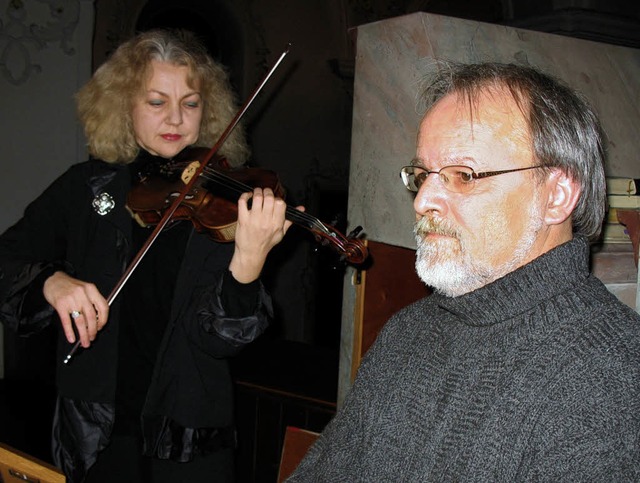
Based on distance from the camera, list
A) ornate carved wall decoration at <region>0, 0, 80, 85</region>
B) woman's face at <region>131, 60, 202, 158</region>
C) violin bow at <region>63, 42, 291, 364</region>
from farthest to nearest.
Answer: ornate carved wall decoration at <region>0, 0, 80, 85</region> < woman's face at <region>131, 60, 202, 158</region> < violin bow at <region>63, 42, 291, 364</region>

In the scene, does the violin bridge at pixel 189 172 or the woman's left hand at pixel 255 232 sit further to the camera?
the violin bridge at pixel 189 172

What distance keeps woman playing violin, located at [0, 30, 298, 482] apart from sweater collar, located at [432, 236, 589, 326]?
2.30 feet

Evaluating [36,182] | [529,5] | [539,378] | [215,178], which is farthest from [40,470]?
[529,5]

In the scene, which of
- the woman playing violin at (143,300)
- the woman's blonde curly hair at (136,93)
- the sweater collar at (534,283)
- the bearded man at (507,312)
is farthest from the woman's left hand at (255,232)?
the sweater collar at (534,283)

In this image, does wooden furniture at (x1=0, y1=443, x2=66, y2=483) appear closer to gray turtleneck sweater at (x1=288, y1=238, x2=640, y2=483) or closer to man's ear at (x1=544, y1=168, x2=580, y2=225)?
gray turtleneck sweater at (x1=288, y1=238, x2=640, y2=483)

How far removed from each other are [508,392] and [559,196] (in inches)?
14.6

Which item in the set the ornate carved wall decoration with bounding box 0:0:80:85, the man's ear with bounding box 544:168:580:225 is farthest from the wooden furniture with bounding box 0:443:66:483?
the ornate carved wall decoration with bounding box 0:0:80:85

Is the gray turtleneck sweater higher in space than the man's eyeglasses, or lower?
lower

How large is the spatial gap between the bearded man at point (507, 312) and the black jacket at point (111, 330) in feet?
1.70

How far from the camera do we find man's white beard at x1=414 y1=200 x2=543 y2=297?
1.32 metres

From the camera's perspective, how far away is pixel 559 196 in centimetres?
133

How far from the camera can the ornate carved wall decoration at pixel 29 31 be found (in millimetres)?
4410

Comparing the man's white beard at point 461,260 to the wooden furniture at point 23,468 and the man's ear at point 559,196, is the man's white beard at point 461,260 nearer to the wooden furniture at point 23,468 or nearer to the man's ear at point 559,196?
the man's ear at point 559,196

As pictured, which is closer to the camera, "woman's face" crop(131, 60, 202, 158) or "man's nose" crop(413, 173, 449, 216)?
"man's nose" crop(413, 173, 449, 216)
